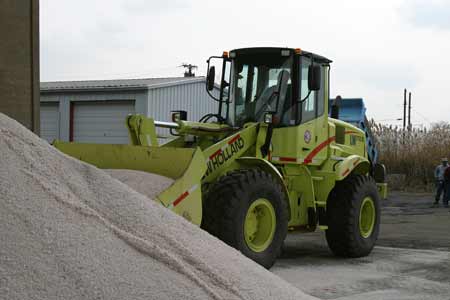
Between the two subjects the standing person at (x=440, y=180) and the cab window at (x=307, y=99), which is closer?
the cab window at (x=307, y=99)

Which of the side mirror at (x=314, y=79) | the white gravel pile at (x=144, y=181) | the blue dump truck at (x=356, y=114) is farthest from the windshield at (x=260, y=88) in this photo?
the blue dump truck at (x=356, y=114)

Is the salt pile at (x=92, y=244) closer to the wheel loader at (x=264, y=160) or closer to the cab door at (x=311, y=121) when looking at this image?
the wheel loader at (x=264, y=160)

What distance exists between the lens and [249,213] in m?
8.47

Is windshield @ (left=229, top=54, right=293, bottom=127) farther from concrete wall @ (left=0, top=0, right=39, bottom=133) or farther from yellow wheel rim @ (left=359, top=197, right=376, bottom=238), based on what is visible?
concrete wall @ (left=0, top=0, right=39, bottom=133)

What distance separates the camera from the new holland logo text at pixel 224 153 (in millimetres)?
8766

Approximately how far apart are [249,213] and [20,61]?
3262 mm

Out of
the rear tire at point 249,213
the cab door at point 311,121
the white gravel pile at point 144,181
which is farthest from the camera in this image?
the cab door at point 311,121

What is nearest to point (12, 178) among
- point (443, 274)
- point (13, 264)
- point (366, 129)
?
point (13, 264)

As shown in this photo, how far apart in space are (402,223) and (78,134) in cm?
1094

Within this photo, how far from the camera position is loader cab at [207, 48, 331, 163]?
973 cm

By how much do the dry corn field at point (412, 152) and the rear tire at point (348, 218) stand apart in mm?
19711

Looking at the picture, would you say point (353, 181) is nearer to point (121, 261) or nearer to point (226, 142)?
point (226, 142)

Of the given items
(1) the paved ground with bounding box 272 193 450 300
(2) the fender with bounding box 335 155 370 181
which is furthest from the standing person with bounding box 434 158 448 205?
(2) the fender with bounding box 335 155 370 181

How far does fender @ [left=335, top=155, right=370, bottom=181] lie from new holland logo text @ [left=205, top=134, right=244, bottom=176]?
5.95 ft
